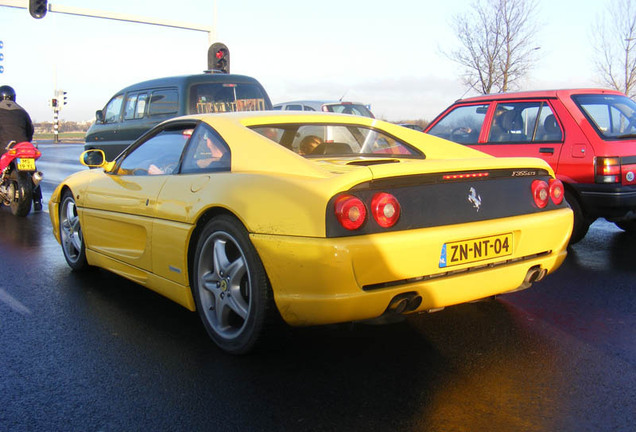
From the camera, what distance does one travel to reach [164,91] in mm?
10781

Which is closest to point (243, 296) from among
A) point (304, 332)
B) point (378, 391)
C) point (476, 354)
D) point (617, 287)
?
point (304, 332)

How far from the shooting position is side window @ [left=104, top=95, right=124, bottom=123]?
12.1m

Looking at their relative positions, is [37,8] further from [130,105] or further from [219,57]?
[130,105]

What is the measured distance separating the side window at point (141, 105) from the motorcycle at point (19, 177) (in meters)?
2.23

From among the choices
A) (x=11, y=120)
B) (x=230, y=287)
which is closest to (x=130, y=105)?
(x=11, y=120)

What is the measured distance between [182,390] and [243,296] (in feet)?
2.07

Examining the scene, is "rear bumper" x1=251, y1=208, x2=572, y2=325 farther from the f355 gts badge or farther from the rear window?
the rear window

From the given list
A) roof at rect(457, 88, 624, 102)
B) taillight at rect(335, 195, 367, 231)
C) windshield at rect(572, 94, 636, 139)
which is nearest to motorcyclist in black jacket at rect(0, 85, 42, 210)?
roof at rect(457, 88, 624, 102)

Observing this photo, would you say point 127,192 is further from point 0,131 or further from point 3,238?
→ point 0,131

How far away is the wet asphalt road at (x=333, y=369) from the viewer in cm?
267

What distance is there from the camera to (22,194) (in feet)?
30.1

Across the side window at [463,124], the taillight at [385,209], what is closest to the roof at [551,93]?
the side window at [463,124]

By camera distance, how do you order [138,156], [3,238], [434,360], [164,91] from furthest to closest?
[164,91] → [3,238] → [138,156] → [434,360]

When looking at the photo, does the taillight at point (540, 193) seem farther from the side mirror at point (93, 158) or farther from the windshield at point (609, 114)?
the side mirror at point (93, 158)
